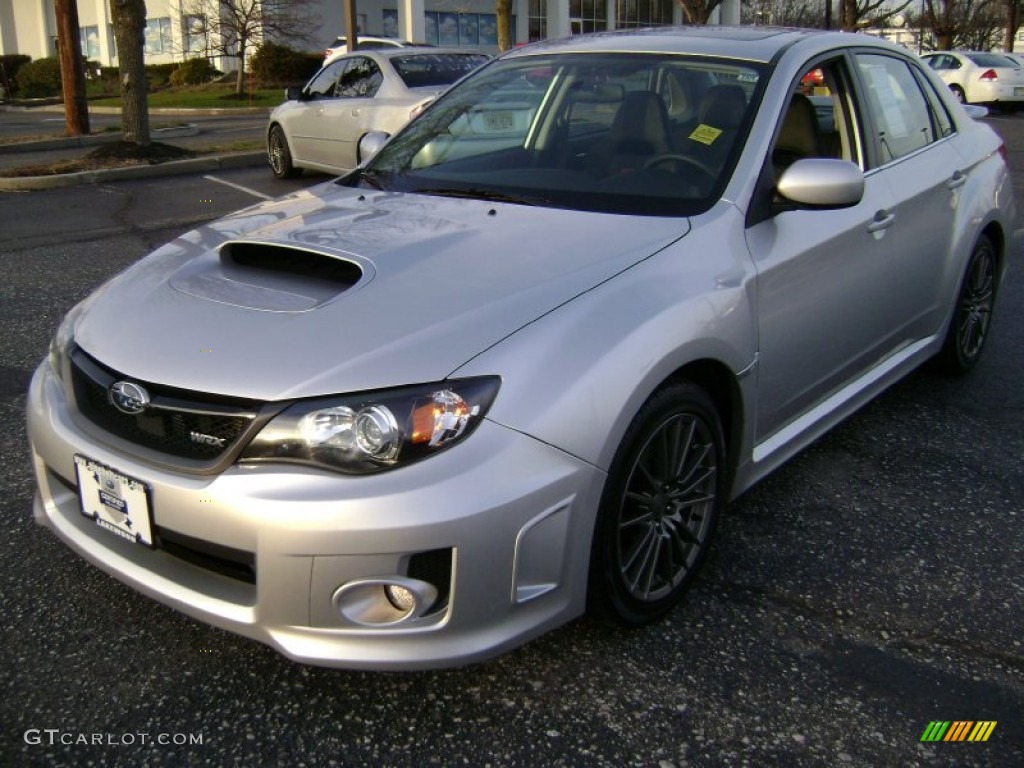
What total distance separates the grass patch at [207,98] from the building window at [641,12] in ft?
56.4

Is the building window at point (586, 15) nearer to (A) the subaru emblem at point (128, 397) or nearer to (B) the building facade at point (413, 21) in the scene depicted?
(B) the building facade at point (413, 21)

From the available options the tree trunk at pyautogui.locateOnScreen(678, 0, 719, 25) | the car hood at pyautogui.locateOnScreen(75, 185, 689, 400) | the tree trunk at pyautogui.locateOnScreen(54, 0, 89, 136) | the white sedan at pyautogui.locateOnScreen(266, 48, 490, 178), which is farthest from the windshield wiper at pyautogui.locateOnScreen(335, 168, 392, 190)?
the tree trunk at pyautogui.locateOnScreen(678, 0, 719, 25)

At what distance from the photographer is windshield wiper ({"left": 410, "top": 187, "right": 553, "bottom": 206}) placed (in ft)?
10.8

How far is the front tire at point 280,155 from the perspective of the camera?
38.0 ft

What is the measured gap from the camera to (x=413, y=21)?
35969 millimetres

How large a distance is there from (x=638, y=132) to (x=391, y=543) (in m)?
1.90

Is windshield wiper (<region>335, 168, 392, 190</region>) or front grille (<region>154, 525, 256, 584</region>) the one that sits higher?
windshield wiper (<region>335, 168, 392, 190</region>)

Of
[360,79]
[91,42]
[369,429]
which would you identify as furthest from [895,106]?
[91,42]

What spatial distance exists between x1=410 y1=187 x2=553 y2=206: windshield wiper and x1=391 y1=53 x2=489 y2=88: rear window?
23.3 feet

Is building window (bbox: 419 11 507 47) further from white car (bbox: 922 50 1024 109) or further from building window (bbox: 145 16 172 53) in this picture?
white car (bbox: 922 50 1024 109)

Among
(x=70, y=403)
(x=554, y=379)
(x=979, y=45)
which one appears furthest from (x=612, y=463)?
(x=979, y=45)

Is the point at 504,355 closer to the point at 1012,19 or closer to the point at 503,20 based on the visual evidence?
the point at 503,20

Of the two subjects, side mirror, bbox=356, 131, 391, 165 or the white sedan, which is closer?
side mirror, bbox=356, 131, 391, 165

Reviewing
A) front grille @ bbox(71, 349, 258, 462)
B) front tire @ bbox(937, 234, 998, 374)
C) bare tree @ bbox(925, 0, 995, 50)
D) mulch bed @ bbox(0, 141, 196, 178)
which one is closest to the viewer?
front grille @ bbox(71, 349, 258, 462)
